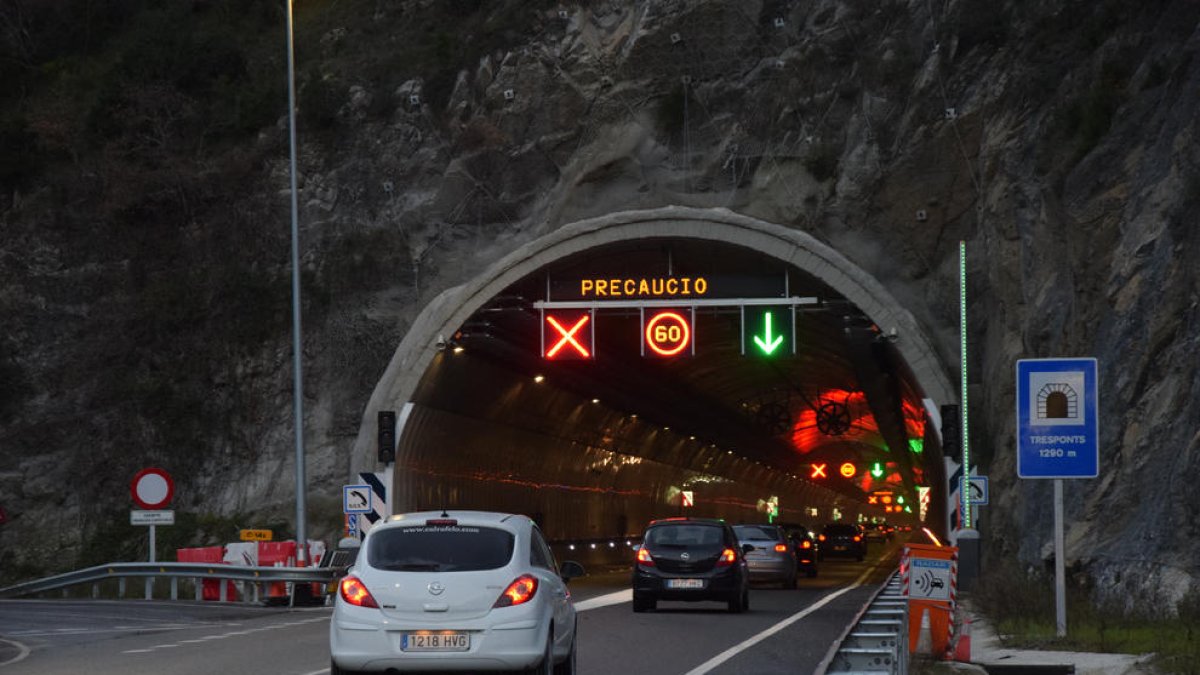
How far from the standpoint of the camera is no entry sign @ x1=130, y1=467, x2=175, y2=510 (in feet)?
108

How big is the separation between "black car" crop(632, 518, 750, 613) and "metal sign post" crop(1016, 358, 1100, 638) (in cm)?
1066

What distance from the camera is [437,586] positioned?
48.0 feet

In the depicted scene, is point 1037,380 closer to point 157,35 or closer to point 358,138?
point 358,138

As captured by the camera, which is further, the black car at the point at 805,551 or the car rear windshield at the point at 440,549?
the black car at the point at 805,551

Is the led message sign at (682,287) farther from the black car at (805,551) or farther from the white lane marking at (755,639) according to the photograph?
the black car at (805,551)

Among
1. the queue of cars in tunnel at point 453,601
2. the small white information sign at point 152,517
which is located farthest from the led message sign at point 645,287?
the queue of cars in tunnel at point 453,601

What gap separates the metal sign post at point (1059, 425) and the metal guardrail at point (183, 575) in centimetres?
1720

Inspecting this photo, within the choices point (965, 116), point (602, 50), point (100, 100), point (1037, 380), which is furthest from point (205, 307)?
point (1037, 380)

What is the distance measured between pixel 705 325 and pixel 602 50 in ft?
27.9

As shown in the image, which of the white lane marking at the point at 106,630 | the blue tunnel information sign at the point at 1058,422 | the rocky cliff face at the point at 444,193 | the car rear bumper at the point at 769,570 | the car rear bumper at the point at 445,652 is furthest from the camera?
the rocky cliff face at the point at 444,193

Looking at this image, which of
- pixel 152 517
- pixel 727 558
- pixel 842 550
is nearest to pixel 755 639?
pixel 727 558

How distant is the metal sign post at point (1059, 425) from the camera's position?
19016 millimetres

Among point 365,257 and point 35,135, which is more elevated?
point 35,135

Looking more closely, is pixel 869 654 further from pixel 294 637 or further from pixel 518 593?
pixel 294 637
